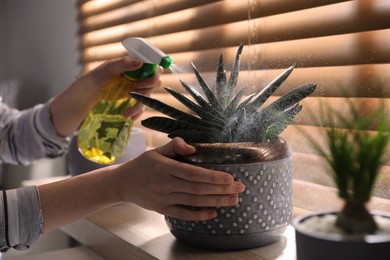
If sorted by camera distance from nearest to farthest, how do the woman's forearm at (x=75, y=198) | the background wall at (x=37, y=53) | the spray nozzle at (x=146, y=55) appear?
the woman's forearm at (x=75, y=198)
the spray nozzle at (x=146, y=55)
the background wall at (x=37, y=53)

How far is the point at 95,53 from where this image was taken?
5.86 feet

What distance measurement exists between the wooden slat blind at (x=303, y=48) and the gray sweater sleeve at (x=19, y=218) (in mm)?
277

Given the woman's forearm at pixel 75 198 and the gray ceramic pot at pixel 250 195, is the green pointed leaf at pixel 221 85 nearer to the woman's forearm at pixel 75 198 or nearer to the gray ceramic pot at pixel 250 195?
the gray ceramic pot at pixel 250 195

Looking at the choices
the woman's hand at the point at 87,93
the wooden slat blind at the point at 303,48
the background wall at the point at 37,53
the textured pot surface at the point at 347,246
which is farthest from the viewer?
the background wall at the point at 37,53

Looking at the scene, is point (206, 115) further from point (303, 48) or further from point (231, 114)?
point (303, 48)

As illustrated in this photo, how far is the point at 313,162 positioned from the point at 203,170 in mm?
134

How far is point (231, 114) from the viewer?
0.70m

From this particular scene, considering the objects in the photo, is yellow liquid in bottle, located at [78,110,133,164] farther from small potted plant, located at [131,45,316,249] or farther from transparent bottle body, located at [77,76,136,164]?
small potted plant, located at [131,45,316,249]

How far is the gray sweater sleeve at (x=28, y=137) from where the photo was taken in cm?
130

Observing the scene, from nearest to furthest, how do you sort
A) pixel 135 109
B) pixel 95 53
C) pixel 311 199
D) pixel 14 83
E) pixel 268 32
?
pixel 311 199 < pixel 268 32 < pixel 135 109 < pixel 95 53 < pixel 14 83

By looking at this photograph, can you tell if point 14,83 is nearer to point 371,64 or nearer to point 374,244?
point 371,64

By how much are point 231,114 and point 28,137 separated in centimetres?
80

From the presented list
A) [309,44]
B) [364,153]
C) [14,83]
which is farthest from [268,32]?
[14,83]

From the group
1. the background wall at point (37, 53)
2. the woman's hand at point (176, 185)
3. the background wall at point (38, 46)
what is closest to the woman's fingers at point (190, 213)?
the woman's hand at point (176, 185)
